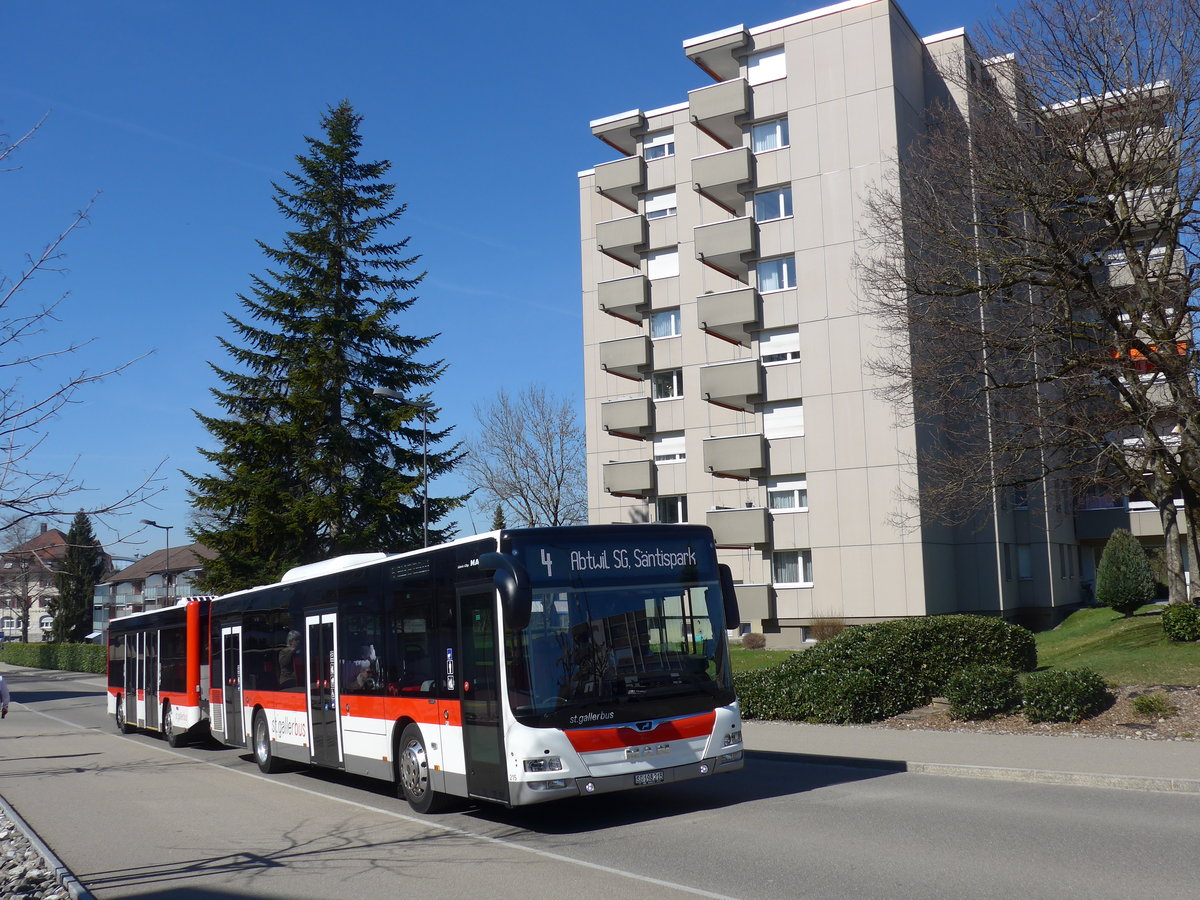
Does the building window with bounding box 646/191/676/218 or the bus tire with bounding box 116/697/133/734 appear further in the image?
the building window with bounding box 646/191/676/218

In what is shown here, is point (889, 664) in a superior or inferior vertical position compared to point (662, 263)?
inferior

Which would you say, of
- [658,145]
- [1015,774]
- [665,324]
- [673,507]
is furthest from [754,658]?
[658,145]

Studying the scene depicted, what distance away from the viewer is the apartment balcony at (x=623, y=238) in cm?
4125

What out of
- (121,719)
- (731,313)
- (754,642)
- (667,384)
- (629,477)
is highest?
(731,313)

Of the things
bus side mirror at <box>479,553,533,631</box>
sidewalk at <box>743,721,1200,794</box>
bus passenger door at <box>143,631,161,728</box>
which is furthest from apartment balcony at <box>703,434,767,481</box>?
bus side mirror at <box>479,553,533,631</box>

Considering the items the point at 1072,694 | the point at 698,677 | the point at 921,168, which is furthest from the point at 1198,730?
the point at 921,168

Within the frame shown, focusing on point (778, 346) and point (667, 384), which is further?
point (667, 384)

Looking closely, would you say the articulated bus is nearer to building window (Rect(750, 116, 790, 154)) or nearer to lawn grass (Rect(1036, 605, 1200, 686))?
lawn grass (Rect(1036, 605, 1200, 686))

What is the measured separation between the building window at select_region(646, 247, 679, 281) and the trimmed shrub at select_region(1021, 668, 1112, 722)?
91.3 ft

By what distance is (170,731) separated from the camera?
22141mm

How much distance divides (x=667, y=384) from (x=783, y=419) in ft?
19.6

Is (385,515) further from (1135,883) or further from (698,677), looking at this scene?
(1135,883)

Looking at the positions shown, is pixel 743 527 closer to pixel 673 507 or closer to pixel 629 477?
pixel 673 507

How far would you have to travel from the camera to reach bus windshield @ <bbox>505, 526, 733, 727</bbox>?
33.0ft
